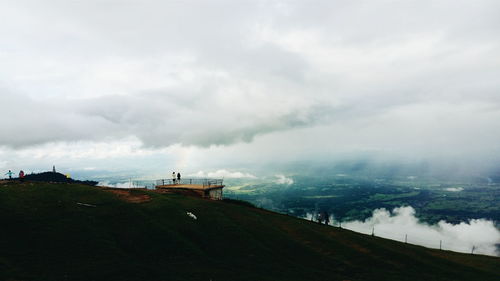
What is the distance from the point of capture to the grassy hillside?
1148 inches

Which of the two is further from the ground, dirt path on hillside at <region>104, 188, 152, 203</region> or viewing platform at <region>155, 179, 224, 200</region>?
dirt path on hillside at <region>104, 188, 152, 203</region>

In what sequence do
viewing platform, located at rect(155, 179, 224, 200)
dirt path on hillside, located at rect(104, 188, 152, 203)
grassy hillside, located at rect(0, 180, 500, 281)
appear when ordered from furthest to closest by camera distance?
viewing platform, located at rect(155, 179, 224, 200)
dirt path on hillside, located at rect(104, 188, 152, 203)
grassy hillside, located at rect(0, 180, 500, 281)

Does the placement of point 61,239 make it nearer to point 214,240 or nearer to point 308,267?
point 214,240

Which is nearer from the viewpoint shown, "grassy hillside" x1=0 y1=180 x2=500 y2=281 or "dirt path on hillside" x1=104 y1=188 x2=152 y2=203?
"grassy hillside" x1=0 y1=180 x2=500 y2=281

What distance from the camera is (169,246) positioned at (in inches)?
1427

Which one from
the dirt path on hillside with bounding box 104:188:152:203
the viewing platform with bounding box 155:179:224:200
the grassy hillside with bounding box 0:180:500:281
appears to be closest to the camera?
the grassy hillside with bounding box 0:180:500:281

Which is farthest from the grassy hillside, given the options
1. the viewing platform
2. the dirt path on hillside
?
the viewing platform

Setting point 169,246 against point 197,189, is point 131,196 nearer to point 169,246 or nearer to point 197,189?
point 197,189

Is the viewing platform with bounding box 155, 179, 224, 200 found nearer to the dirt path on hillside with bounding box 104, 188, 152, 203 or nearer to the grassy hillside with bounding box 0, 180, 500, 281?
the dirt path on hillside with bounding box 104, 188, 152, 203

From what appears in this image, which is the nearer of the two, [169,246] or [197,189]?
[169,246]

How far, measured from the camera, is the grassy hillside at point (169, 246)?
29.2 meters

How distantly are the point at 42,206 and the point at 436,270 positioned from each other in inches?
2365

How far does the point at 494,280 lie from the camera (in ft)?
148

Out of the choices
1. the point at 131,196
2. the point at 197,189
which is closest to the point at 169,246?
the point at 131,196
